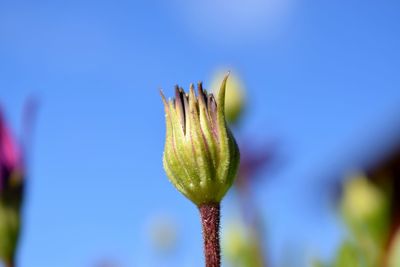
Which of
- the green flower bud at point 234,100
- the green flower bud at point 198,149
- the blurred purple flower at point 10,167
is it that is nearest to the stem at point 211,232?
the green flower bud at point 198,149

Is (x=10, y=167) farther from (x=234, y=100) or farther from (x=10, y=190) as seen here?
(x=234, y=100)

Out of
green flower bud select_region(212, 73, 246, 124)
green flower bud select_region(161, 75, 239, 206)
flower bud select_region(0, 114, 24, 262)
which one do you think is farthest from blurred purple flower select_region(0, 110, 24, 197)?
green flower bud select_region(212, 73, 246, 124)

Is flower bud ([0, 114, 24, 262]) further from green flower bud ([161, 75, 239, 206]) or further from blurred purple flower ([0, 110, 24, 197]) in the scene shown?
green flower bud ([161, 75, 239, 206])

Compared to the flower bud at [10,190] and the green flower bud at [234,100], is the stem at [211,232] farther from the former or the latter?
the green flower bud at [234,100]

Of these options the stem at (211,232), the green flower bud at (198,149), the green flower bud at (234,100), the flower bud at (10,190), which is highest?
the green flower bud at (234,100)

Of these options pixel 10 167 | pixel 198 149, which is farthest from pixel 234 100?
pixel 198 149

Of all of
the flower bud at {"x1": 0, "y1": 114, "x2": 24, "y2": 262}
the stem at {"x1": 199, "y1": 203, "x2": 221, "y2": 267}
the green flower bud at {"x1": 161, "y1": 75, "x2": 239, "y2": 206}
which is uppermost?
the flower bud at {"x1": 0, "y1": 114, "x2": 24, "y2": 262}

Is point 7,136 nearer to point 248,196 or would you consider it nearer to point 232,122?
point 248,196
